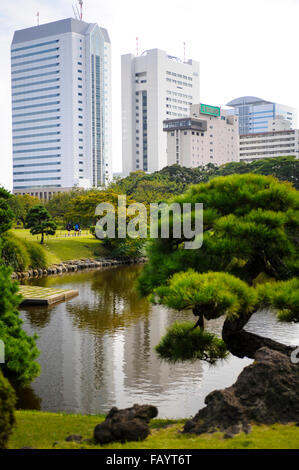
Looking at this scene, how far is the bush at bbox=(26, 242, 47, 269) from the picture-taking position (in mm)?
36219

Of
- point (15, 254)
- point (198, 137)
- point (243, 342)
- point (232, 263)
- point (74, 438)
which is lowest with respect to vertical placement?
point (74, 438)

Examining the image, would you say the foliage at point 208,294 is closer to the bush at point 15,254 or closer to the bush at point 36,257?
the bush at point 15,254

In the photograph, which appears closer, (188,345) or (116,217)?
(188,345)

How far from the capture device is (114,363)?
1444 cm

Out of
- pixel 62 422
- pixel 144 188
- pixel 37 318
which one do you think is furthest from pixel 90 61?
pixel 62 422

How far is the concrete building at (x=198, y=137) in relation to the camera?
417 ft

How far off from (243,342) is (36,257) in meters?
29.7

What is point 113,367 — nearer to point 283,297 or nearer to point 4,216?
point 283,297

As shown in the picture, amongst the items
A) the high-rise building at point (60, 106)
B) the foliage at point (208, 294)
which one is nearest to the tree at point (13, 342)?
the foliage at point (208, 294)

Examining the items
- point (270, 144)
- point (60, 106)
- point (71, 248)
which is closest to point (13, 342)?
point (71, 248)

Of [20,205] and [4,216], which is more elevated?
[20,205]

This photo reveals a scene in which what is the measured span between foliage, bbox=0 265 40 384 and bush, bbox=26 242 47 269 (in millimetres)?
26445

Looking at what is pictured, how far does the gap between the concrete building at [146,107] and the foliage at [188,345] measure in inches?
5472

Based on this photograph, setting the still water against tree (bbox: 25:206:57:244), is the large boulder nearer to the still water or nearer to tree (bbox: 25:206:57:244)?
the still water
